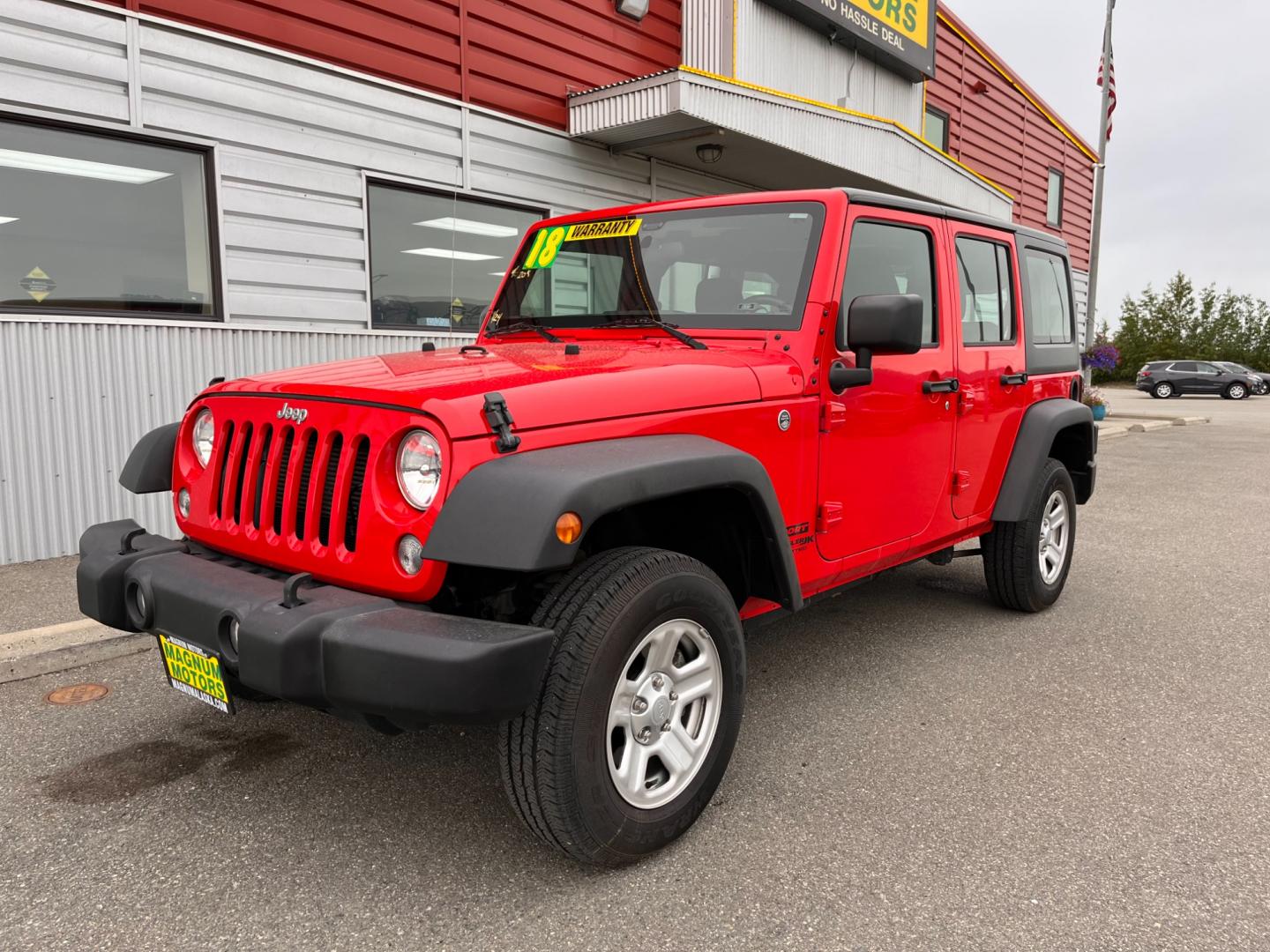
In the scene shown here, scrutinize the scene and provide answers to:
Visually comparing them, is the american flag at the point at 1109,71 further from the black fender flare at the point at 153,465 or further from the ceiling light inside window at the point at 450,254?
the black fender flare at the point at 153,465

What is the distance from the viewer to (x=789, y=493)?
301 cm

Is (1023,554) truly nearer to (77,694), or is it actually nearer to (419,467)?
(419,467)

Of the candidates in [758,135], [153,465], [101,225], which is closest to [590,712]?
[153,465]

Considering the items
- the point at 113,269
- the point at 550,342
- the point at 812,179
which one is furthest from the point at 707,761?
the point at 812,179

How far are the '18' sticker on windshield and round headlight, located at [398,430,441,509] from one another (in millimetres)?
1718

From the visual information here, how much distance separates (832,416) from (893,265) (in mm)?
818

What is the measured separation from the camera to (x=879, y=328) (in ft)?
9.58

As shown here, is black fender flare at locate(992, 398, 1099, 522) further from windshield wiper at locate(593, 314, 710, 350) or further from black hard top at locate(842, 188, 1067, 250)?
windshield wiper at locate(593, 314, 710, 350)

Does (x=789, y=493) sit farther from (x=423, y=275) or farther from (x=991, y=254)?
(x=423, y=275)

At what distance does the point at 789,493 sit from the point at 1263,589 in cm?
407

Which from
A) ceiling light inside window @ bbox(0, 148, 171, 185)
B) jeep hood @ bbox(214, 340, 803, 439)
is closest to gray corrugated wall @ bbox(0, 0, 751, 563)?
ceiling light inside window @ bbox(0, 148, 171, 185)

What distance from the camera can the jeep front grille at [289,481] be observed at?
92.7 inches

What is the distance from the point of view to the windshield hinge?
7.28ft

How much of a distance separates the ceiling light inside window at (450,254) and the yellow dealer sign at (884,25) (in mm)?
4672
